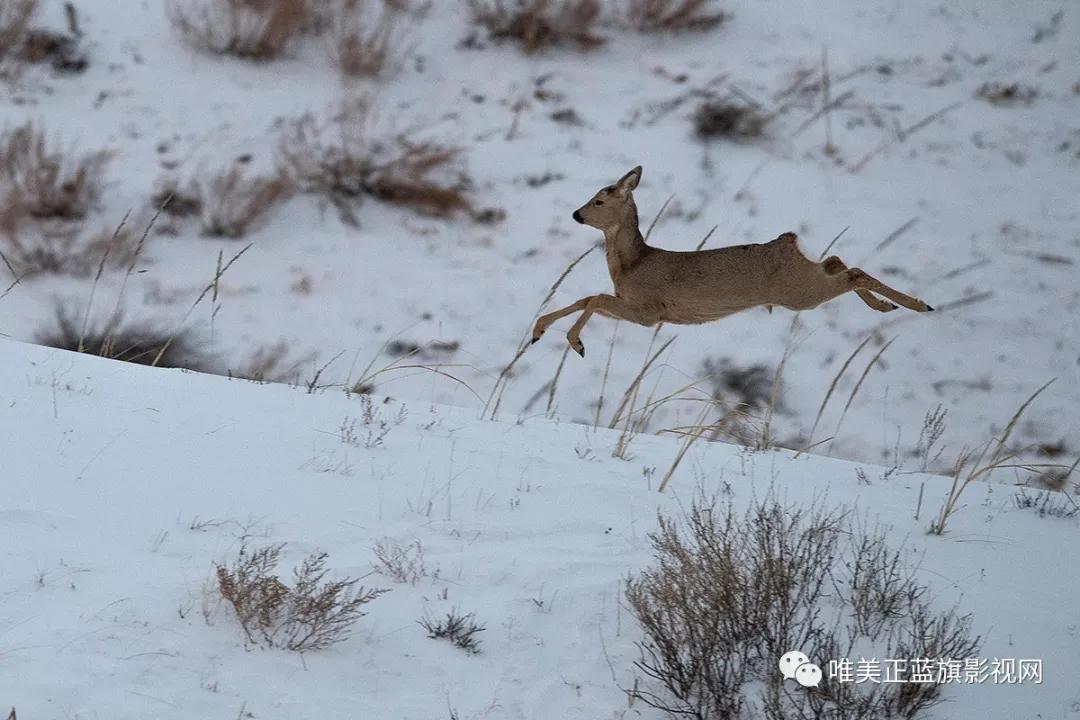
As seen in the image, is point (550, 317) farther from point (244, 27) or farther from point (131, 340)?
point (244, 27)

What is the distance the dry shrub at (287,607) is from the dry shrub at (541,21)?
9832 millimetres

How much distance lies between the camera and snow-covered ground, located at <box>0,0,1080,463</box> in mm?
9547

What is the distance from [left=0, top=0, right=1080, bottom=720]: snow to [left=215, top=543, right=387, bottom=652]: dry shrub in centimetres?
7

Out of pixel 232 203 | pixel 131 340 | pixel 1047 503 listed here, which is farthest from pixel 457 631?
pixel 232 203

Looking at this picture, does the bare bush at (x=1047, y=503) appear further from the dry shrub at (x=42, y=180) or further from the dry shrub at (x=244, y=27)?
the dry shrub at (x=244, y=27)

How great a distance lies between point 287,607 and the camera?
12.2ft

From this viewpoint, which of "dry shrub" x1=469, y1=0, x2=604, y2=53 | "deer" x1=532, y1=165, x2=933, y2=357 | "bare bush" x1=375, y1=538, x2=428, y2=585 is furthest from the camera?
"dry shrub" x1=469, y1=0, x2=604, y2=53

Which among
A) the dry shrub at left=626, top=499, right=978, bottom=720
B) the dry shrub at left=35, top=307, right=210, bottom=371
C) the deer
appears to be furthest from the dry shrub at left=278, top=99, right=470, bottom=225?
the dry shrub at left=626, top=499, right=978, bottom=720

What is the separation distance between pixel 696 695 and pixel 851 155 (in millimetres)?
9144

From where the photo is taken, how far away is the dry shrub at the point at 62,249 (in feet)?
31.9

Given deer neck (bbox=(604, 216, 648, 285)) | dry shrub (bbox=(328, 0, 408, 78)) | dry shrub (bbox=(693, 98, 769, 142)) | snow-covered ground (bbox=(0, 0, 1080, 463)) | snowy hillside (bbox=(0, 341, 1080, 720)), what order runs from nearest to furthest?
snowy hillside (bbox=(0, 341, 1080, 720)) → deer neck (bbox=(604, 216, 648, 285)) → snow-covered ground (bbox=(0, 0, 1080, 463)) → dry shrub (bbox=(693, 98, 769, 142)) → dry shrub (bbox=(328, 0, 408, 78))

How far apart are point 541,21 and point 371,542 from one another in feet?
31.2

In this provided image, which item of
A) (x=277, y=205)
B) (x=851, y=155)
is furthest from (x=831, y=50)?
(x=277, y=205)

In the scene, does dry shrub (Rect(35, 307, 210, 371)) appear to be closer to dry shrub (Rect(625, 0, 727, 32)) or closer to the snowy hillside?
the snowy hillside
